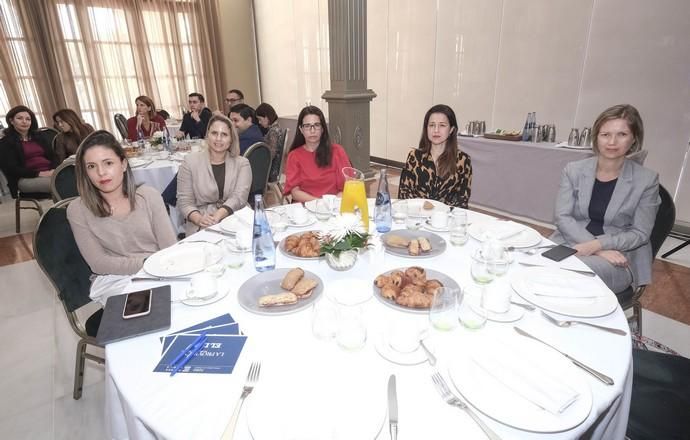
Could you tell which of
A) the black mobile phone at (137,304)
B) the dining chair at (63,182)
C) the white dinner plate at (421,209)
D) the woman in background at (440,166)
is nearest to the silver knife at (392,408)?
the black mobile phone at (137,304)

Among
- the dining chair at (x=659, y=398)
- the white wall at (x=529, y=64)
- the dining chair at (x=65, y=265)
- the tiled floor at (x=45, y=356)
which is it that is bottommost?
the tiled floor at (x=45, y=356)

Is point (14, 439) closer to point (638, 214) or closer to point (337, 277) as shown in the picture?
point (337, 277)

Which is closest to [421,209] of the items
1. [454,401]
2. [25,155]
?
[454,401]

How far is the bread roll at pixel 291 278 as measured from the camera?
1.11 meters

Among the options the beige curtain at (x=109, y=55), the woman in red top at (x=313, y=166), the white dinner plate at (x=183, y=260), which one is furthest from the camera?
the beige curtain at (x=109, y=55)

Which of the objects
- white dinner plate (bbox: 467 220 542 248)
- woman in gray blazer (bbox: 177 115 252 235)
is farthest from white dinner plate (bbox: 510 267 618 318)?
woman in gray blazer (bbox: 177 115 252 235)

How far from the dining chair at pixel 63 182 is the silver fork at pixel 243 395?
2478 millimetres

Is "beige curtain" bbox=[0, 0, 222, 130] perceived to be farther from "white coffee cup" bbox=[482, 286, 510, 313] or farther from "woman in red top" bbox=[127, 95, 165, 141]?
"white coffee cup" bbox=[482, 286, 510, 313]

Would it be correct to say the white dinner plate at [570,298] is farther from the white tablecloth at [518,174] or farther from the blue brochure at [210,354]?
the white tablecloth at [518,174]

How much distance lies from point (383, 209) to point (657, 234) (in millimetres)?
1296

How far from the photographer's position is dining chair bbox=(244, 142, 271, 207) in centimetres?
304

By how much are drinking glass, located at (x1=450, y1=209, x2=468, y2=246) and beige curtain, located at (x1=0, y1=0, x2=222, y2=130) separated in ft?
26.2

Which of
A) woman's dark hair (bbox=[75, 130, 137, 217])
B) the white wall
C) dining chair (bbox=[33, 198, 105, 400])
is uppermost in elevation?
the white wall

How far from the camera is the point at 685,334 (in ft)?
6.91
